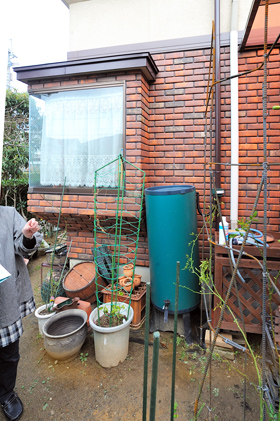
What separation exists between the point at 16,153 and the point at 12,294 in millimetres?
5574

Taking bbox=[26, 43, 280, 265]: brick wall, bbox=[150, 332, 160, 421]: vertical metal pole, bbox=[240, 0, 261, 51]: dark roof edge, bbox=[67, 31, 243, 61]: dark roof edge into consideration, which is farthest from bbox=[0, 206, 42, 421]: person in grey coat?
bbox=[67, 31, 243, 61]: dark roof edge

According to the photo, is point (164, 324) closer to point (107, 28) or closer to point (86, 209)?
point (86, 209)

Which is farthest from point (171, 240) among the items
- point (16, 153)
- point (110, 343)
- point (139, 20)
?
point (16, 153)

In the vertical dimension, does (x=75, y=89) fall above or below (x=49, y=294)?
above

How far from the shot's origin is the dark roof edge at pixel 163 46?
10.3ft

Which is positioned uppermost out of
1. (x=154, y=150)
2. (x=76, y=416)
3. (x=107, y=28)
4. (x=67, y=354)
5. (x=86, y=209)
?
(x=107, y=28)

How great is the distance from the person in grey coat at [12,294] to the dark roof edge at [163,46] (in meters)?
2.78

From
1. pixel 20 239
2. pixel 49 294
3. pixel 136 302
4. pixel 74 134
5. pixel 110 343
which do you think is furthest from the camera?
pixel 74 134

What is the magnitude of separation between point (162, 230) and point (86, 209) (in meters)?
1.11

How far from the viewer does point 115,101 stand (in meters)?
3.19

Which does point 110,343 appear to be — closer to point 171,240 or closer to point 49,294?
point 171,240

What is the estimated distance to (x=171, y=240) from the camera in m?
2.69

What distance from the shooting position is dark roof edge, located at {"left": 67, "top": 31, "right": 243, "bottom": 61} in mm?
3126

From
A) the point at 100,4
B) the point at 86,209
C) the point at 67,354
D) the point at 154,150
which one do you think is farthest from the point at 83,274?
the point at 100,4
